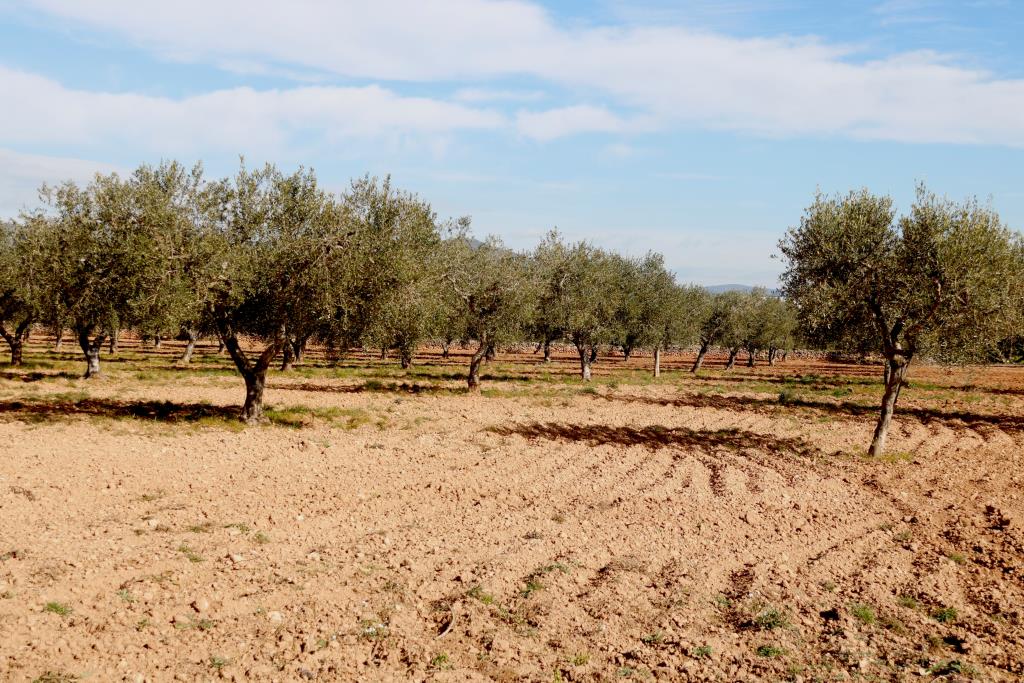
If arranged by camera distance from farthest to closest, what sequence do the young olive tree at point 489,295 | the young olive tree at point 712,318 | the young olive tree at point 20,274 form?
1. the young olive tree at point 712,318
2. the young olive tree at point 489,295
3. the young olive tree at point 20,274

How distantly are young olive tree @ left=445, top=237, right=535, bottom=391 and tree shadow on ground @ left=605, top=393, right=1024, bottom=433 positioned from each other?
25.9 feet

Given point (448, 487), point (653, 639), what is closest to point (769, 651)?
point (653, 639)

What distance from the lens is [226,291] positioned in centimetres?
2452

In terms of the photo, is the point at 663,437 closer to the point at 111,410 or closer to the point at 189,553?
the point at 189,553

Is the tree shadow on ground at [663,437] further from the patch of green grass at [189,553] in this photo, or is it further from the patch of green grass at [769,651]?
the patch of green grass at [189,553]

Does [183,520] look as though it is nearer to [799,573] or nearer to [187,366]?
[799,573]

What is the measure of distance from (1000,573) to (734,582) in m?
5.90

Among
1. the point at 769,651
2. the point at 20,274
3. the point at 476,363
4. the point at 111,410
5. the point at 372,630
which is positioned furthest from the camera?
the point at 476,363

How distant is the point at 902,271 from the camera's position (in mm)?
24625

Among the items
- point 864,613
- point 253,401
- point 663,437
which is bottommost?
point 864,613

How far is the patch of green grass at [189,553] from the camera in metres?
12.9

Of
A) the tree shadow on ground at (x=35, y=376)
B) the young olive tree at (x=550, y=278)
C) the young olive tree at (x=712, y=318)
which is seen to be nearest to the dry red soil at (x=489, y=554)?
the tree shadow on ground at (x=35, y=376)

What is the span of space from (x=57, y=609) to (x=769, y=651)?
10941 millimetres

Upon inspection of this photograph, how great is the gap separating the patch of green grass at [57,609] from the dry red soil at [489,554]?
85 mm
